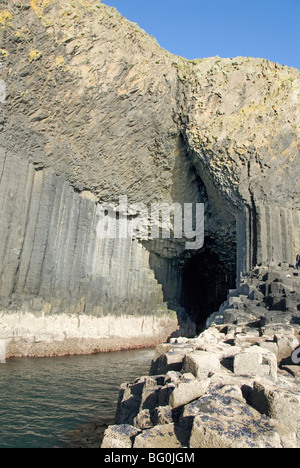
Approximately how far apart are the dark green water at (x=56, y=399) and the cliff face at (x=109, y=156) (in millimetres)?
3006

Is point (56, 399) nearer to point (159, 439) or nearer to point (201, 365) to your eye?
point (201, 365)

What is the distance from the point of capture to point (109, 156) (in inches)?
797

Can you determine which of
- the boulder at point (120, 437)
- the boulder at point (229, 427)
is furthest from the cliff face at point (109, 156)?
the boulder at point (229, 427)

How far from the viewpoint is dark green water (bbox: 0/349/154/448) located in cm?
689

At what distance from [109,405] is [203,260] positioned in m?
22.5

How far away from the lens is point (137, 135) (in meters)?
20.2

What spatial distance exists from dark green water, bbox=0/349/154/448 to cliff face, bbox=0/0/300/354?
9.86 feet

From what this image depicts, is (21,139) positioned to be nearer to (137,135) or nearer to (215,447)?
(137,135)

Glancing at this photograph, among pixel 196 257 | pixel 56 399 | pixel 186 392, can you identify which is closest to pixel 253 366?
pixel 186 392

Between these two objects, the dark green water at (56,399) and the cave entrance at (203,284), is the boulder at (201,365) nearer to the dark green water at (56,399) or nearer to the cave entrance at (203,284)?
the dark green water at (56,399)

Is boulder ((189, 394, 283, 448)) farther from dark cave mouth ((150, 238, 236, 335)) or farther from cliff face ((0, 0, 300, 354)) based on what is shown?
dark cave mouth ((150, 238, 236, 335))

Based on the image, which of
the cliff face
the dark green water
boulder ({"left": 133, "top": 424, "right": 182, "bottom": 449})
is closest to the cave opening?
the cliff face

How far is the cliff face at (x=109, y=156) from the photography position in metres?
16.1
